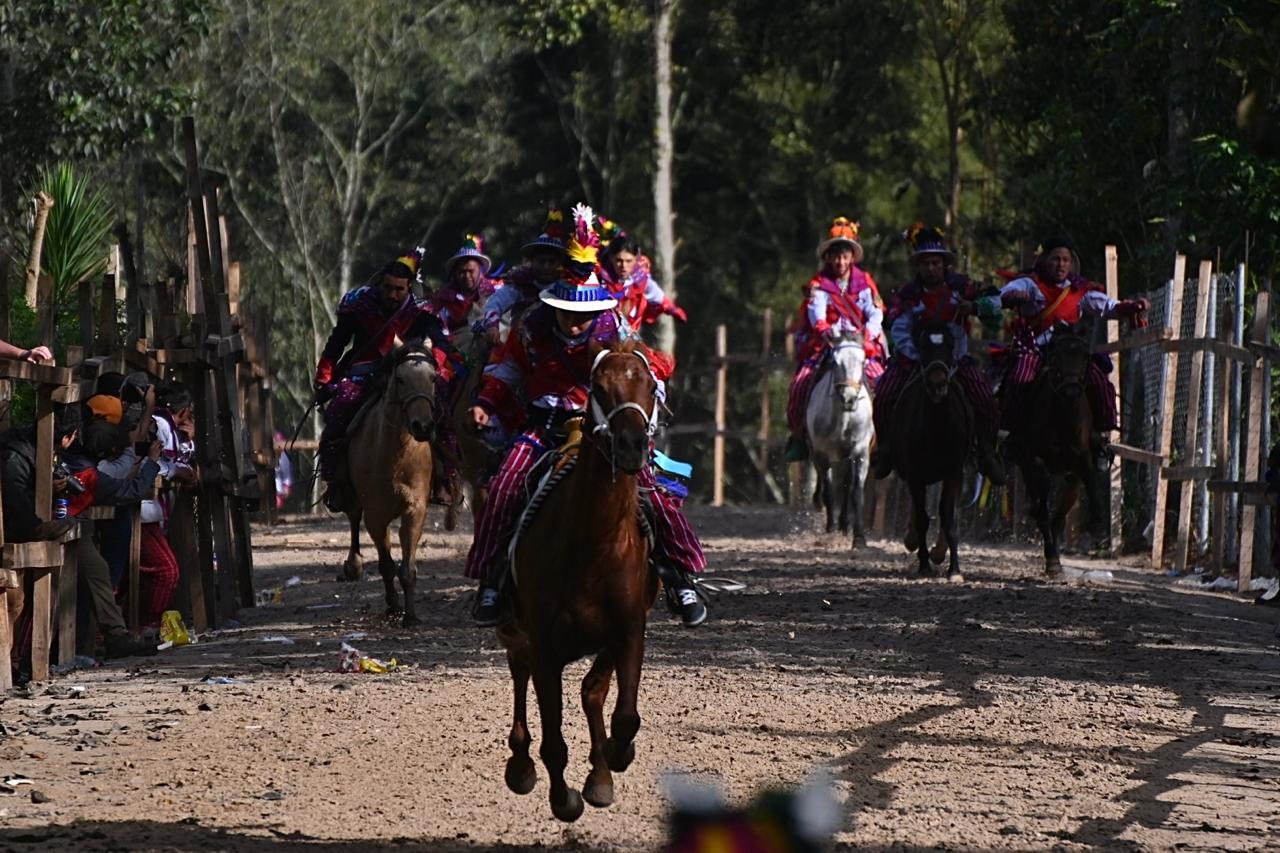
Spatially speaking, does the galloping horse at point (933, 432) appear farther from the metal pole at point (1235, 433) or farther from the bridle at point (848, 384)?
the bridle at point (848, 384)

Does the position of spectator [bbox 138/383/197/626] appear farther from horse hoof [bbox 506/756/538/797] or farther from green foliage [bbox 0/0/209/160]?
green foliage [bbox 0/0/209/160]

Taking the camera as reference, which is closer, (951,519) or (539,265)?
(539,265)

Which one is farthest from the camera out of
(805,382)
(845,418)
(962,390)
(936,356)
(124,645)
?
(805,382)

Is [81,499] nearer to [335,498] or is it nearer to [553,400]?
[335,498]

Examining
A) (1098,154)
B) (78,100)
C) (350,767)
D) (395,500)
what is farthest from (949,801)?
(78,100)

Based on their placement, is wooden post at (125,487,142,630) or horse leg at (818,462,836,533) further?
horse leg at (818,462,836,533)

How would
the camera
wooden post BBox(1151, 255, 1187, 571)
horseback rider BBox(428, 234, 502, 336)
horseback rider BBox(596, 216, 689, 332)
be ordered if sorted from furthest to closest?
wooden post BBox(1151, 255, 1187, 571), horseback rider BBox(428, 234, 502, 336), horseback rider BBox(596, 216, 689, 332), the camera

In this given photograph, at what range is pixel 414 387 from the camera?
571 inches

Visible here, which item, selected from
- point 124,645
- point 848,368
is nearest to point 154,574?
point 124,645

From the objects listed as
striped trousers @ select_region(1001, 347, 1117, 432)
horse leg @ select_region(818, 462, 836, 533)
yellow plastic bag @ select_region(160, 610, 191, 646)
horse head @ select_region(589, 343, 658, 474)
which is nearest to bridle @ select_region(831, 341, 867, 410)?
horse leg @ select_region(818, 462, 836, 533)

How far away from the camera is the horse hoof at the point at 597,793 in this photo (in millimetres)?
8102

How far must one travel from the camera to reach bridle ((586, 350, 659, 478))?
7609mm

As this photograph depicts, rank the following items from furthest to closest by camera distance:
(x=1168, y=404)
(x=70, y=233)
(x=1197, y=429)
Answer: (x=1168, y=404) < (x=1197, y=429) < (x=70, y=233)

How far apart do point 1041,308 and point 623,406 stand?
12077 mm
